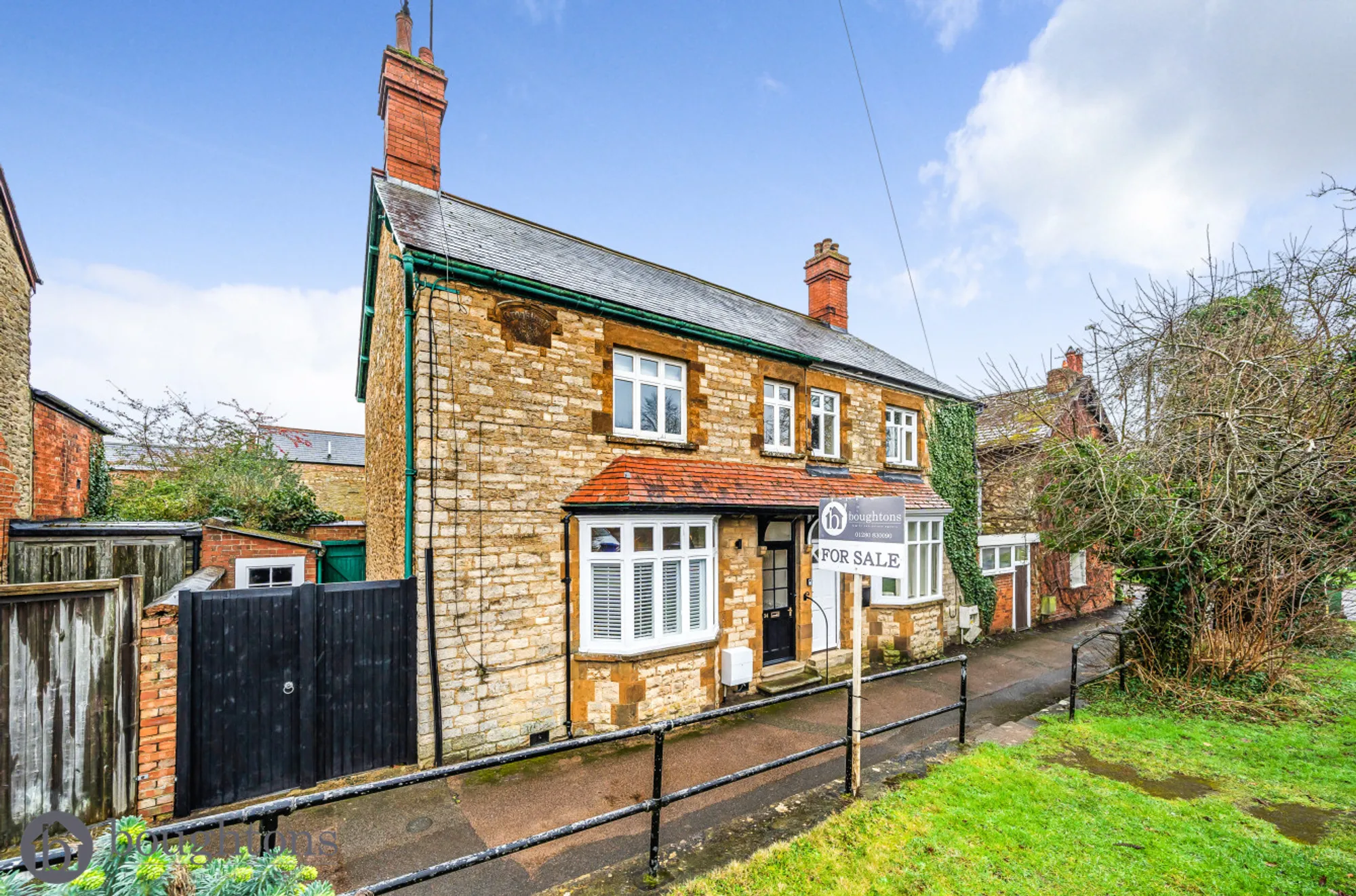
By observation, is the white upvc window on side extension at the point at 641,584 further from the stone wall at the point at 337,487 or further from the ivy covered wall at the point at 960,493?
the stone wall at the point at 337,487

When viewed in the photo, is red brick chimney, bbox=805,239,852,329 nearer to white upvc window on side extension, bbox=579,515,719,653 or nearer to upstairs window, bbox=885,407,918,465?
upstairs window, bbox=885,407,918,465

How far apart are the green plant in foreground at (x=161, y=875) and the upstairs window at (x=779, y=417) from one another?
8.78 metres

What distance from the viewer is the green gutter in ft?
22.6

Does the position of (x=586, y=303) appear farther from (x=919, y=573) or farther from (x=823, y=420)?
(x=919, y=573)

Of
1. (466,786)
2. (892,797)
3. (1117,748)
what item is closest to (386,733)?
(466,786)

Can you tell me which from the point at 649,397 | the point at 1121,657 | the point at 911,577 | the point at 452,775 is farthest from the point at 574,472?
the point at 1121,657

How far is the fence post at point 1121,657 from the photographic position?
8.66 meters

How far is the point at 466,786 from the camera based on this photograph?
5.95 meters

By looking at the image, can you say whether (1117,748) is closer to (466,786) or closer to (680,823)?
(680,823)

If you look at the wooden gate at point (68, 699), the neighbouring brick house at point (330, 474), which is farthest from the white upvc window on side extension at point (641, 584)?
the neighbouring brick house at point (330, 474)

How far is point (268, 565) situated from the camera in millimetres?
9695

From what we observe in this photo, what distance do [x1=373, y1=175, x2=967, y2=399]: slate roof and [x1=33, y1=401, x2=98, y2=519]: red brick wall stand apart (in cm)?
791

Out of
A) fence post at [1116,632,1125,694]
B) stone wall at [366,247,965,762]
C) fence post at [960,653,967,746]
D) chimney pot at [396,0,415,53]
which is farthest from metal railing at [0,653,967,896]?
chimney pot at [396,0,415,53]

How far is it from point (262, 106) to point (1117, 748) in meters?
17.1
